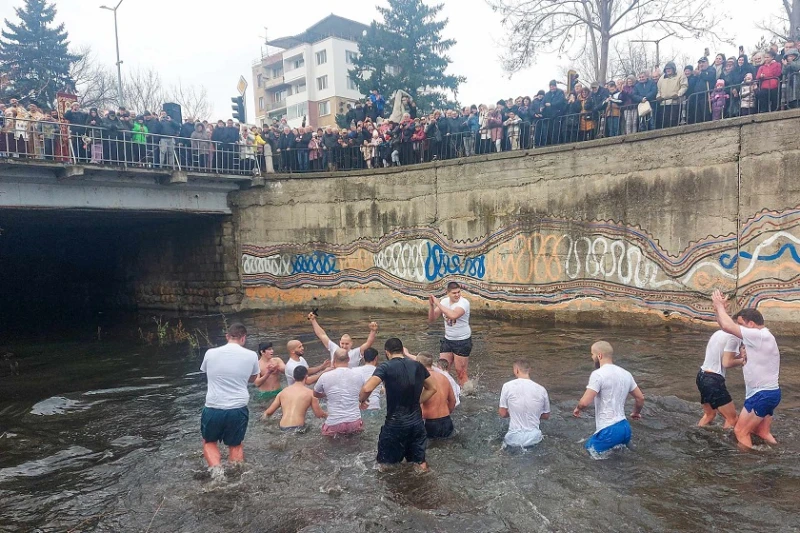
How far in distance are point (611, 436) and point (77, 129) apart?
1746cm

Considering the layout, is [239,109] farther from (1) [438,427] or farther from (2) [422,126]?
(1) [438,427]

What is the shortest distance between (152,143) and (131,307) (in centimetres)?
1081

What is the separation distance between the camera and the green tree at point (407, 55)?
3888 cm

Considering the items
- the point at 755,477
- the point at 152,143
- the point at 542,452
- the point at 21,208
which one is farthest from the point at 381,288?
the point at 755,477

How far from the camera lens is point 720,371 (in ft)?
23.2

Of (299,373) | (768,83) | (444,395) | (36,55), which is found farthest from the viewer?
(36,55)

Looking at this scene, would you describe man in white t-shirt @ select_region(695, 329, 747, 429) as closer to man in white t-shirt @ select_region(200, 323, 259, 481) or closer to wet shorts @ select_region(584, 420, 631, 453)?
wet shorts @ select_region(584, 420, 631, 453)

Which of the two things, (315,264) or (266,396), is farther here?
(315,264)

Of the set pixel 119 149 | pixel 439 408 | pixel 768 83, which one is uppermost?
pixel 119 149

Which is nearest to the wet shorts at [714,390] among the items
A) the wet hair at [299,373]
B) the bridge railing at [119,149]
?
the wet hair at [299,373]

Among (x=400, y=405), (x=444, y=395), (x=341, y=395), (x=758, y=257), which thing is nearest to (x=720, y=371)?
(x=444, y=395)

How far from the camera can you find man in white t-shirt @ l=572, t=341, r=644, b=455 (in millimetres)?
6316

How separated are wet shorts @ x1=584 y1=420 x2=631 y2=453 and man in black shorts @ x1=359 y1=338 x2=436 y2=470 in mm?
1986

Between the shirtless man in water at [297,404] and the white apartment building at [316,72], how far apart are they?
59.4 metres
